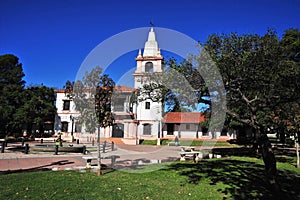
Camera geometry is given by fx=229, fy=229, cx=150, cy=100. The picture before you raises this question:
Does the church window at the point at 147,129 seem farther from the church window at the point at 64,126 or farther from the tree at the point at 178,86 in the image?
the tree at the point at 178,86

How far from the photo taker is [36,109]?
110ft

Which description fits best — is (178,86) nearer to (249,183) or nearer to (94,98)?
(94,98)

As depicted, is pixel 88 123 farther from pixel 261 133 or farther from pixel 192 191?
pixel 261 133

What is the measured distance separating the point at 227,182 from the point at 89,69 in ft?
22.7

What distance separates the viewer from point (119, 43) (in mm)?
12016

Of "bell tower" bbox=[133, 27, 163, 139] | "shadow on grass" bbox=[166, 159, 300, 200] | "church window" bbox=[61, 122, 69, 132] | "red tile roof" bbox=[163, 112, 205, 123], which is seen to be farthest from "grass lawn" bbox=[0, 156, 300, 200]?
"church window" bbox=[61, 122, 69, 132]

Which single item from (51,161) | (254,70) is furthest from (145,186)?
(51,161)

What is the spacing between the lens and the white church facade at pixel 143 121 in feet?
106

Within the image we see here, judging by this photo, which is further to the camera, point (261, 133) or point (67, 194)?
point (261, 133)

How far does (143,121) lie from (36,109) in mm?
15739

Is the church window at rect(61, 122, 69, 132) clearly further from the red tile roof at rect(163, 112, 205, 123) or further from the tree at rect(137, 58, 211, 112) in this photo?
the tree at rect(137, 58, 211, 112)

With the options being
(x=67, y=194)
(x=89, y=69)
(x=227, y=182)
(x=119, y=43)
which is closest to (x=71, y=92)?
(x=89, y=69)

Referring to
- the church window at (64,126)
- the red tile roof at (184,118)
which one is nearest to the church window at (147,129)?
the red tile roof at (184,118)

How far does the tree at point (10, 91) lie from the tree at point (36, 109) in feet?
2.50
